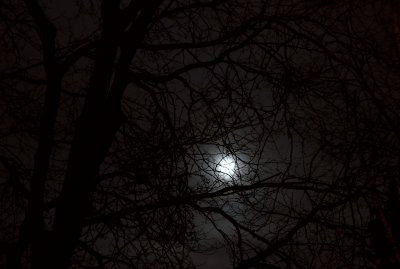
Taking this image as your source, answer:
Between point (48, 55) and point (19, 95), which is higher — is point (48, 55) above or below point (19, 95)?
below

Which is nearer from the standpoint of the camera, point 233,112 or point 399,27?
point 399,27

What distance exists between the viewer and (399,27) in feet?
12.7

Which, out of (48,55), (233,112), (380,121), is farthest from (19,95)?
(380,121)

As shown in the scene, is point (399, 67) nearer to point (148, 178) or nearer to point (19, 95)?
point (148, 178)

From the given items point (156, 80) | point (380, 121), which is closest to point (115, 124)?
point (156, 80)

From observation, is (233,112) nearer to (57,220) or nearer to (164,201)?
(164,201)

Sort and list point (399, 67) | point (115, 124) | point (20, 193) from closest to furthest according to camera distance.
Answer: point (399, 67) → point (115, 124) → point (20, 193)

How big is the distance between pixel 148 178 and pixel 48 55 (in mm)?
1818

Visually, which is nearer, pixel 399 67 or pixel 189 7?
pixel 399 67

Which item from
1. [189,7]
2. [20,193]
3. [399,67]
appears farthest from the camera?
[20,193]

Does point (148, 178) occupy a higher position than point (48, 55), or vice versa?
point (48, 55)

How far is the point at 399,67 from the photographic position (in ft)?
12.1

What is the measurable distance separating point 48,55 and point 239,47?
76.7 inches

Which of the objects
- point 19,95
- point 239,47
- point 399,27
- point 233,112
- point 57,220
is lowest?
point 57,220
